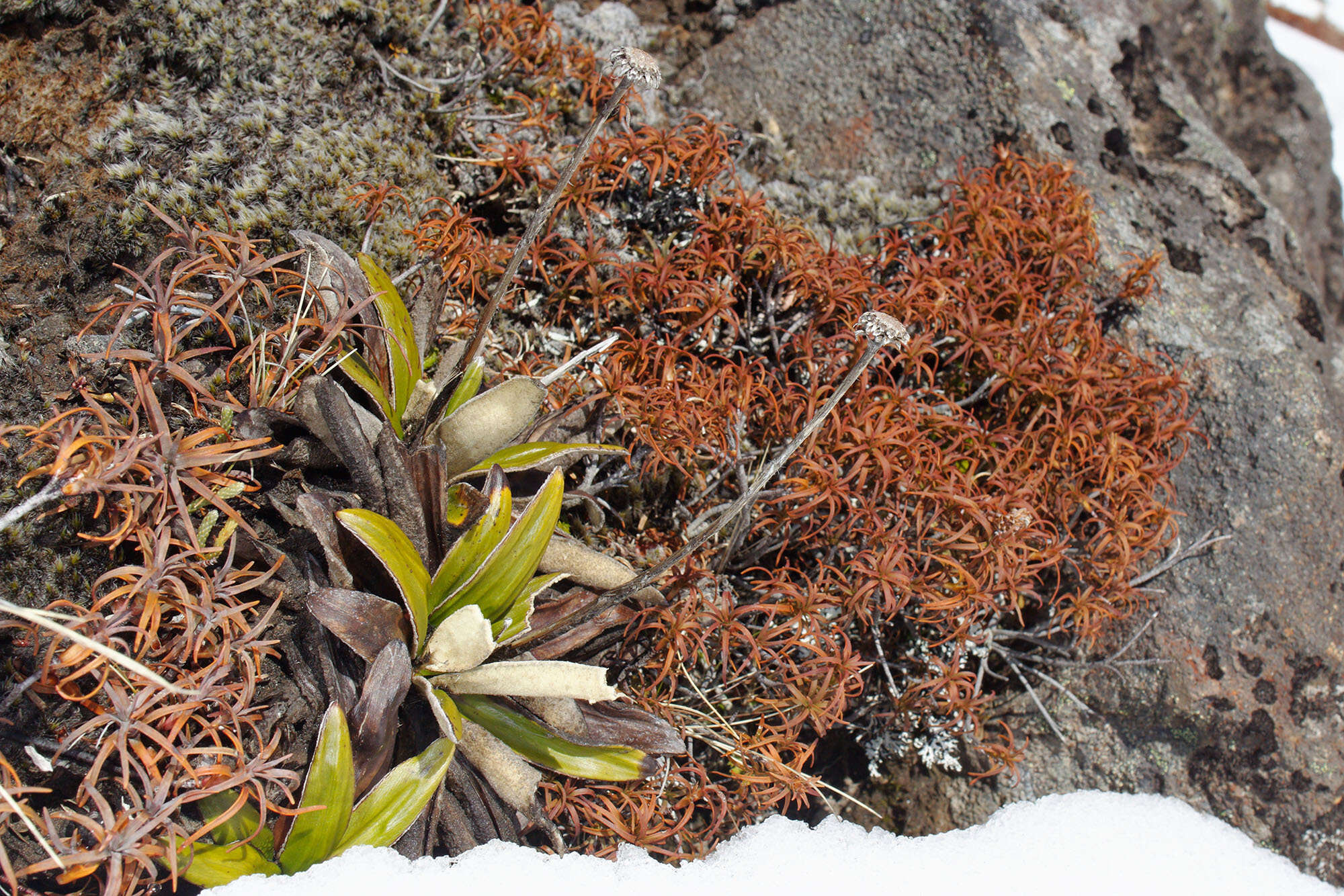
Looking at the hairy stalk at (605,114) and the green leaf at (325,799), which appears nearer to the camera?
the hairy stalk at (605,114)

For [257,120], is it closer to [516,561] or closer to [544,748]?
[516,561]

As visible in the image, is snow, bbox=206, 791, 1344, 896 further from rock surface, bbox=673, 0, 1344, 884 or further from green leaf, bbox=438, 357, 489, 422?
green leaf, bbox=438, 357, 489, 422

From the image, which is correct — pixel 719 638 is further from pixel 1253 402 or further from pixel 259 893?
pixel 1253 402

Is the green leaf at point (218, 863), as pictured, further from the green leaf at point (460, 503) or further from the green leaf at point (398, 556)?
the green leaf at point (460, 503)

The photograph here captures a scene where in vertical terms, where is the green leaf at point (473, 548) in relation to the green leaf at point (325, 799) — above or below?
above

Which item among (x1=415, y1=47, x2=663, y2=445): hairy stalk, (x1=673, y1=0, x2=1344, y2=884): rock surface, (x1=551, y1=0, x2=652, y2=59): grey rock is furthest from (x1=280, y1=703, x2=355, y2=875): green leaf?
(x1=551, y1=0, x2=652, y2=59): grey rock

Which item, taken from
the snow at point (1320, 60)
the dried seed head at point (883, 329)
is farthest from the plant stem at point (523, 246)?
the snow at point (1320, 60)

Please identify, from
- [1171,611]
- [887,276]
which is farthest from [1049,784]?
[887,276]
